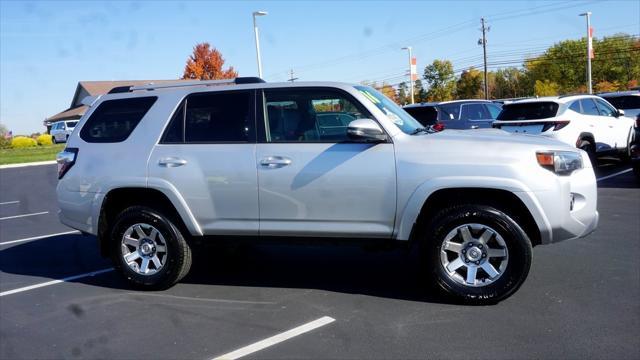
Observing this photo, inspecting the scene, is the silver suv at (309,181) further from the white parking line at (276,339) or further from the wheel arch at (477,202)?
the white parking line at (276,339)

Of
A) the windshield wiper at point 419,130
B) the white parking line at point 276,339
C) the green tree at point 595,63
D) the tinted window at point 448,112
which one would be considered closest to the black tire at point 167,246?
the white parking line at point 276,339

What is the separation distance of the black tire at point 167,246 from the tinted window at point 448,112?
10055mm

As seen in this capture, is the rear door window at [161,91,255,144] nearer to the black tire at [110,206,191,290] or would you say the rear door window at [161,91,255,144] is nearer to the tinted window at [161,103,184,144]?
the tinted window at [161,103,184,144]

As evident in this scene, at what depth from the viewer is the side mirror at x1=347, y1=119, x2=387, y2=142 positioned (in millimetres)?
4480

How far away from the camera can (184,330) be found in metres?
4.31

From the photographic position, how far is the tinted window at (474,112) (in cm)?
1475

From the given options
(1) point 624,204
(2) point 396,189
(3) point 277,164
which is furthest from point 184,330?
(1) point 624,204

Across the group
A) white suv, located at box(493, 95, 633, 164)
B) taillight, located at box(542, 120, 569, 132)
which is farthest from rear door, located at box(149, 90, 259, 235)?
taillight, located at box(542, 120, 569, 132)

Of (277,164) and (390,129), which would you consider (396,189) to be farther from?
(277,164)

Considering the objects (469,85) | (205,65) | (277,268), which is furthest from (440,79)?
(277,268)

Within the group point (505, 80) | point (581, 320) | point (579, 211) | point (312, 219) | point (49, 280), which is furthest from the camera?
point (505, 80)

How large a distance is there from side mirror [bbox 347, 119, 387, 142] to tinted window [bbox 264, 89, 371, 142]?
0.32m

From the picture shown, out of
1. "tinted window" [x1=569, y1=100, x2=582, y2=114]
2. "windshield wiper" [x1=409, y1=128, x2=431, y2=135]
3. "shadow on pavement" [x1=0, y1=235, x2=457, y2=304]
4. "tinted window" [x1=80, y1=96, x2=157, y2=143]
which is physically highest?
"tinted window" [x1=80, y1=96, x2=157, y2=143]

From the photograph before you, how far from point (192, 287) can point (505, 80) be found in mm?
76273
